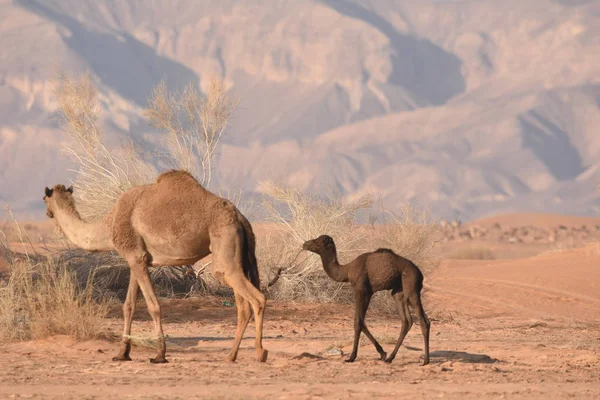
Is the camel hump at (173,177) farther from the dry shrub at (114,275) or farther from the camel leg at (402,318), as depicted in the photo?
the dry shrub at (114,275)

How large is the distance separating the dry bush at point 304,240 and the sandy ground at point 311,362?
728 millimetres

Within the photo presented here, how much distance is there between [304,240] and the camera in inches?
827

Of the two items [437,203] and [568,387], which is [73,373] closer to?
[568,387]

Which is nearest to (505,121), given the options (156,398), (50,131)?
(50,131)

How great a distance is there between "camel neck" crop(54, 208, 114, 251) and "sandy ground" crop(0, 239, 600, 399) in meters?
1.18

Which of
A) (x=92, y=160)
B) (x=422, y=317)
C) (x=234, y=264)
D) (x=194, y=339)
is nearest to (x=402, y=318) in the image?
(x=422, y=317)

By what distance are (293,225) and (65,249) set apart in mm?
3943

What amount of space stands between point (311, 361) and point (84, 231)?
2.83 metres

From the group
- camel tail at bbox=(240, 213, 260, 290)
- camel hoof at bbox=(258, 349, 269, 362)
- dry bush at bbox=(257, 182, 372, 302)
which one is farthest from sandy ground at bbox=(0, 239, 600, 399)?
camel tail at bbox=(240, 213, 260, 290)

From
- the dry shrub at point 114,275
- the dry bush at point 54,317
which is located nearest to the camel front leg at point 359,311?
the dry bush at point 54,317

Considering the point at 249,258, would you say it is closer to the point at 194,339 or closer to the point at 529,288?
the point at 194,339

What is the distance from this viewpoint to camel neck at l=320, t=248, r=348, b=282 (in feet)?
44.4

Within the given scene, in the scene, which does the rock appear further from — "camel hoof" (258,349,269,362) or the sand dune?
the sand dune

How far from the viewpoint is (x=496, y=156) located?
178 m
